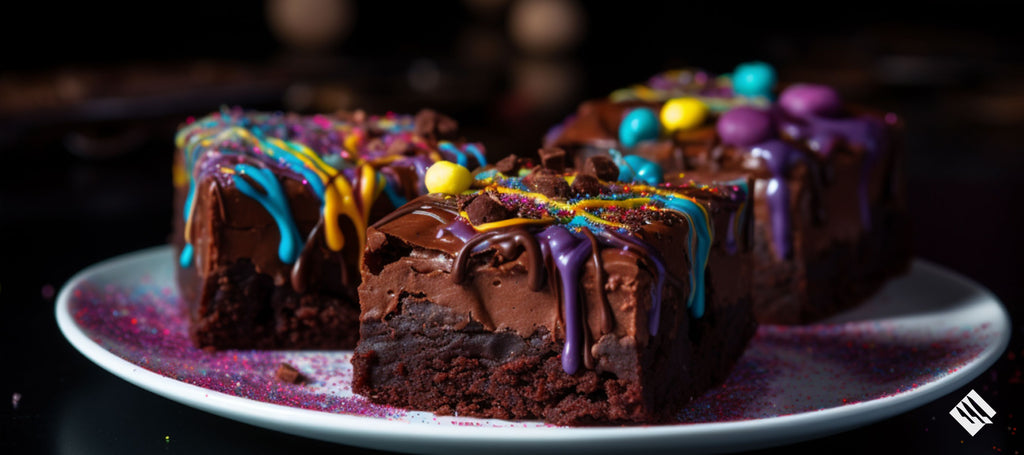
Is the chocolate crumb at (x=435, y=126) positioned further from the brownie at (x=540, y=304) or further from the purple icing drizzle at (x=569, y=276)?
the purple icing drizzle at (x=569, y=276)

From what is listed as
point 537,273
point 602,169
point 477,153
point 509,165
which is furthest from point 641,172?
point 537,273

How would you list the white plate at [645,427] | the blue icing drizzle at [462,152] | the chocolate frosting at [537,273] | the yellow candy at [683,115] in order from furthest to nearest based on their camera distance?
Answer: the yellow candy at [683,115]
the blue icing drizzle at [462,152]
the chocolate frosting at [537,273]
the white plate at [645,427]

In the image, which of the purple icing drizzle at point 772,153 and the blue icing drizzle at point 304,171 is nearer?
the blue icing drizzle at point 304,171

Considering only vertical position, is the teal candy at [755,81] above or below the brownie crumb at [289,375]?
above

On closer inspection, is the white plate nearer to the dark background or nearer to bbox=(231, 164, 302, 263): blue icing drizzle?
the dark background

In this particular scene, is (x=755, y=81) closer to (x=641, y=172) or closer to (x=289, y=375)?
(x=641, y=172)

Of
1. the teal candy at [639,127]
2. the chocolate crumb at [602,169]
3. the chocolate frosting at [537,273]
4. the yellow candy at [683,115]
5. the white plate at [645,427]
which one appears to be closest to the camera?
the white plate at [645,427]

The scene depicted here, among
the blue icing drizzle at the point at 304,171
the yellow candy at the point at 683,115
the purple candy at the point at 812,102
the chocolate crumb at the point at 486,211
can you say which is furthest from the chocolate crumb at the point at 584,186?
the purple candy at the point at 812,102

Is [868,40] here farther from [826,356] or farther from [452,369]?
[452,369]
